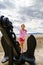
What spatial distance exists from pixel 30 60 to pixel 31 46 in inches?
9.3

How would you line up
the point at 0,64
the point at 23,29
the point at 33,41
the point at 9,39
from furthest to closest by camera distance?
1. the point at 23,29
2. the point at 0,64
3. the point at 33,41
4. the point at 9,39

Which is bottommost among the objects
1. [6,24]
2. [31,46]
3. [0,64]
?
[0,64]

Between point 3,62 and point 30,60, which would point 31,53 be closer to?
point 30,60

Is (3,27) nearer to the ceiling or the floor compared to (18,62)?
nearer to the ceiling

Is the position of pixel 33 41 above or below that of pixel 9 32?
below

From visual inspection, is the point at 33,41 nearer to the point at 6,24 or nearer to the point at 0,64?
the point at 0,64

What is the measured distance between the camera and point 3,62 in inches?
148

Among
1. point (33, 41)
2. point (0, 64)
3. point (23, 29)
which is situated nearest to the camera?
point (33, 41)

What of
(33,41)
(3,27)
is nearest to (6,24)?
(3,27)

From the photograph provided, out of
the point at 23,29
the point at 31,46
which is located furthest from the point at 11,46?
the point at 23,29

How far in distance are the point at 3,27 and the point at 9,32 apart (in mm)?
172

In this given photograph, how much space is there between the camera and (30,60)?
11.9 feet

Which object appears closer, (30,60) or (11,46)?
(11,46)

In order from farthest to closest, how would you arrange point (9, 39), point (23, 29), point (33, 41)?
point (23, 29)
point (33, 41)
point (9, 39)
